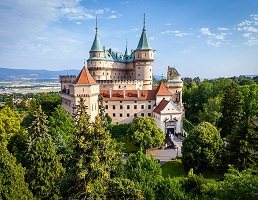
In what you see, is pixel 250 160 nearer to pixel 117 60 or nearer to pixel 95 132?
pixel 95 132

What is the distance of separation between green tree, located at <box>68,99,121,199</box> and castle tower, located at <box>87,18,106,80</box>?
171ft

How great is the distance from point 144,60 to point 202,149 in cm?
3600

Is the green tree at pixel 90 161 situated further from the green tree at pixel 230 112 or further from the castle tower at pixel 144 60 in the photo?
the castle tower at pixel 144 60

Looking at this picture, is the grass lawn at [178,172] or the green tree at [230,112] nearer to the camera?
the grass lawn at [178,172]

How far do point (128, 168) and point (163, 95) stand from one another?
3376 centimetres

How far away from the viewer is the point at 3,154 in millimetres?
19297

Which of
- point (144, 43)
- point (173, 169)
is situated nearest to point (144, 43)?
point (144, 43)

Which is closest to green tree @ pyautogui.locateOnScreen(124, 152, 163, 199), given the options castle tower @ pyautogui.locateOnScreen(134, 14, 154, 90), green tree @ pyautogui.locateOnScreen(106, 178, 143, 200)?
green tree @ pyautogui.locateOnScreen(106, 178, 143, 200)

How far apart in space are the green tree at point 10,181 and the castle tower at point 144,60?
50812 mm

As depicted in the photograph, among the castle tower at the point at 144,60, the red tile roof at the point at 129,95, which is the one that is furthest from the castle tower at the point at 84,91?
the castle tower at the point at 144,60

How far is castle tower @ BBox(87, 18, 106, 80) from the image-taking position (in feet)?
221

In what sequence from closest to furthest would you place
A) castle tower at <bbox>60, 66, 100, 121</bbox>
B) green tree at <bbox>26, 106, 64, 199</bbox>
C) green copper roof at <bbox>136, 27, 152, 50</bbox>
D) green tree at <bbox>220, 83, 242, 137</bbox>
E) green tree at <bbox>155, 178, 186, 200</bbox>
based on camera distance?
green tree at <bbox>155, 178, 186, 200</bbox> < green tree at <bbox>26, 106, 64, 199</bbox> < green tree at <bbox>220, 83, 242, 137</bbox> < castle tower at <bbox>60, 66, 100, 121</bbox> < green copper roof at <bbox>136, 27, 152, 50</bbox>

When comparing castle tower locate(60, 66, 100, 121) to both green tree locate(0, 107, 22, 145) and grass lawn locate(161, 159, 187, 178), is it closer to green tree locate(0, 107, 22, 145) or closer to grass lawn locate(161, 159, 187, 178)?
green tree locate(0, 107, 22, 145)

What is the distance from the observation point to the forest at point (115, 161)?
16.1 meters
